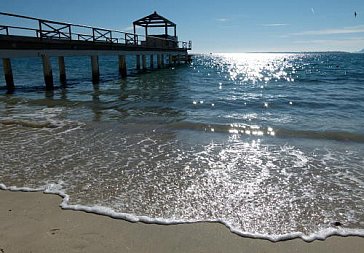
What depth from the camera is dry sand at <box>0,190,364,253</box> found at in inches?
129

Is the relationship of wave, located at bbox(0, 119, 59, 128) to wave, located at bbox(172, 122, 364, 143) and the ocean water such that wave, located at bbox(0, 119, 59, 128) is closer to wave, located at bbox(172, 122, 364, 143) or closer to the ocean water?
the ocean water

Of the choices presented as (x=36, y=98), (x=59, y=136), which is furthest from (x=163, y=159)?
(x=36, y=98)

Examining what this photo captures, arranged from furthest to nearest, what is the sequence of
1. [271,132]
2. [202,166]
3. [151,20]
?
[151,20], [271,132], [202,166]

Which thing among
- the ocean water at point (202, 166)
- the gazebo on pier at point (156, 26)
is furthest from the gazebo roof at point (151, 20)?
the ocean water at point (202, 166)

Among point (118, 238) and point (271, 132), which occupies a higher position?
point (118, 238)

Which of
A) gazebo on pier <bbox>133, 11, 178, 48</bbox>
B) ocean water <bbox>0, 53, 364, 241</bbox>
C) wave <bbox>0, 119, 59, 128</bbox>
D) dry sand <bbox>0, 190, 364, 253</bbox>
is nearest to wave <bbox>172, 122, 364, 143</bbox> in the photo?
ocean water <bbox>0, 53, 364, 241</bbox>

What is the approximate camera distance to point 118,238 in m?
3.46

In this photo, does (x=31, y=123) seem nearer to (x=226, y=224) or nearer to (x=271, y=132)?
(x=271, y=132)

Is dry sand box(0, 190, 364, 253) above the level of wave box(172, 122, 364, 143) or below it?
above

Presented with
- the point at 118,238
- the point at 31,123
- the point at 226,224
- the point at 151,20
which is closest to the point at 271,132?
the point at 226,224

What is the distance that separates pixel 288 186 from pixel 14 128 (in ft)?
26.5

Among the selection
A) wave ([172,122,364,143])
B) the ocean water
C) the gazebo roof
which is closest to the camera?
the ocean water

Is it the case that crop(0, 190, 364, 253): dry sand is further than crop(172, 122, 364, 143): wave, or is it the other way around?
crop(172, 122, 364, 143): wave

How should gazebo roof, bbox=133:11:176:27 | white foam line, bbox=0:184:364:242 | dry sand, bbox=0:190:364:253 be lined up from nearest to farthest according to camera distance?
dry sand, bbox=0:190:364:253 < white foam line, bbox=0:184:364:242 < gazebo roof, bbox=133:11:176:27
